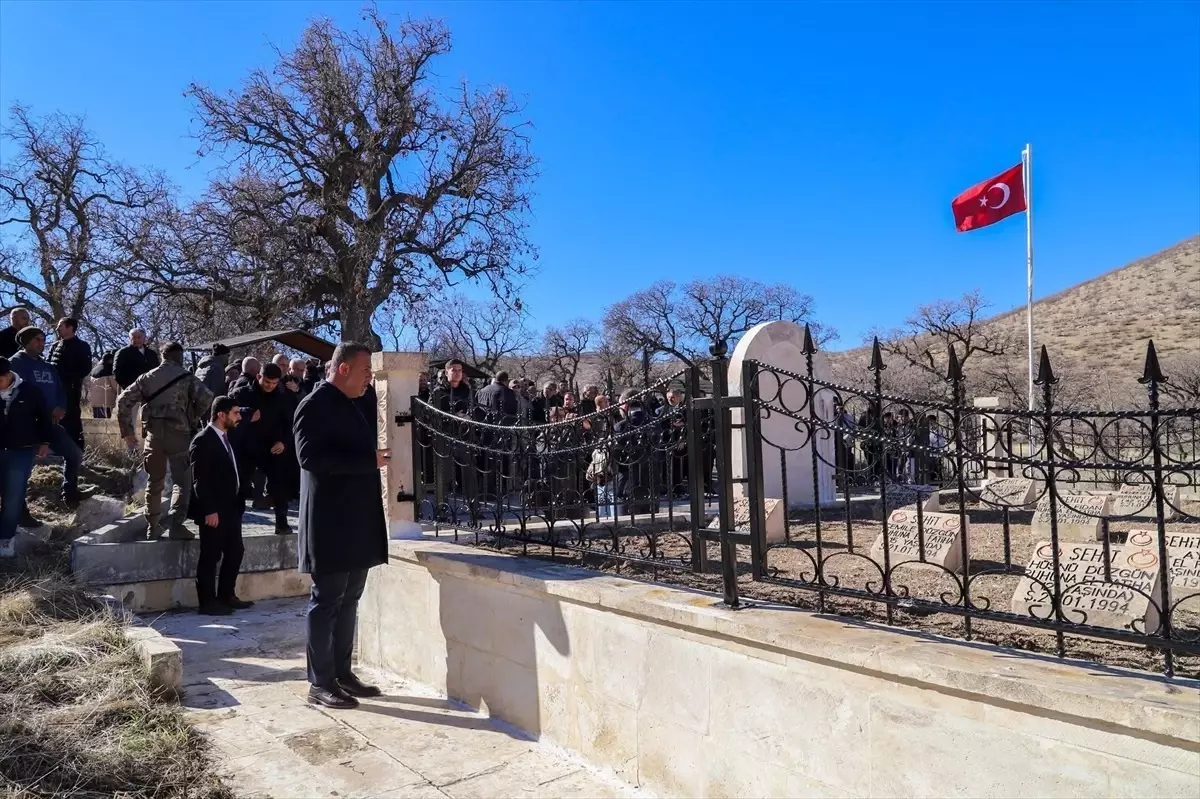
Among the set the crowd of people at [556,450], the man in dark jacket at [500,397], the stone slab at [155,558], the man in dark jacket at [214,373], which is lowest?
the stone slab at [155,558]

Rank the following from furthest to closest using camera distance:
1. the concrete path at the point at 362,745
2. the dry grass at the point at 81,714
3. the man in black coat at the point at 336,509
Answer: the man in black coat at the point at 336,509, the concrete path at the point at 362,745, the dry grass at the point at 81,714

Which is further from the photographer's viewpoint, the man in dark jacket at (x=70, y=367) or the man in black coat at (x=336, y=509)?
the man in dark jacket at (x=70, y=367)

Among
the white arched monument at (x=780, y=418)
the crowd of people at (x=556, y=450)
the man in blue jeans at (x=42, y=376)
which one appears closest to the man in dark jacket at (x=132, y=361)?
the man in blue jeans at (x=42, y=376)

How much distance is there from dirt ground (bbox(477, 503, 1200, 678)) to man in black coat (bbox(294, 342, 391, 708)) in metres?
0.96

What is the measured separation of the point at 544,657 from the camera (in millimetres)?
3934

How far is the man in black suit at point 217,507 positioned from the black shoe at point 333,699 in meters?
2.50

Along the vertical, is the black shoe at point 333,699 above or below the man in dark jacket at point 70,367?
below

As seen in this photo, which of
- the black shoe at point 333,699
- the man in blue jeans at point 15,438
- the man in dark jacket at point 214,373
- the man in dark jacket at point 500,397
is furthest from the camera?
the man in dark jacket at point 500,397

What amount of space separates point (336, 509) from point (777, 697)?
2.56 m

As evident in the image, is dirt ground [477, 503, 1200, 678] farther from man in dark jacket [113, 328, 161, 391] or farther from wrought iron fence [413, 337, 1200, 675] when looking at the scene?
man in dark jacket [113, 328, 161, 391]

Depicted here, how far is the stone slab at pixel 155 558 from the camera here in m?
6.52

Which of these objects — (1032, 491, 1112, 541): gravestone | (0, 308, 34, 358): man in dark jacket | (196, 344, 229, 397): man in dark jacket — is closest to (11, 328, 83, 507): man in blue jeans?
(0, 308, 34, 358): man in dark jacket

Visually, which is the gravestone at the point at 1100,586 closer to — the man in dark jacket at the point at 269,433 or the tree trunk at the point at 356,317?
the man in dark jacket at the point at 269,433

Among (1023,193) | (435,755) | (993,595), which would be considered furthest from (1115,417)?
(1023,193)
